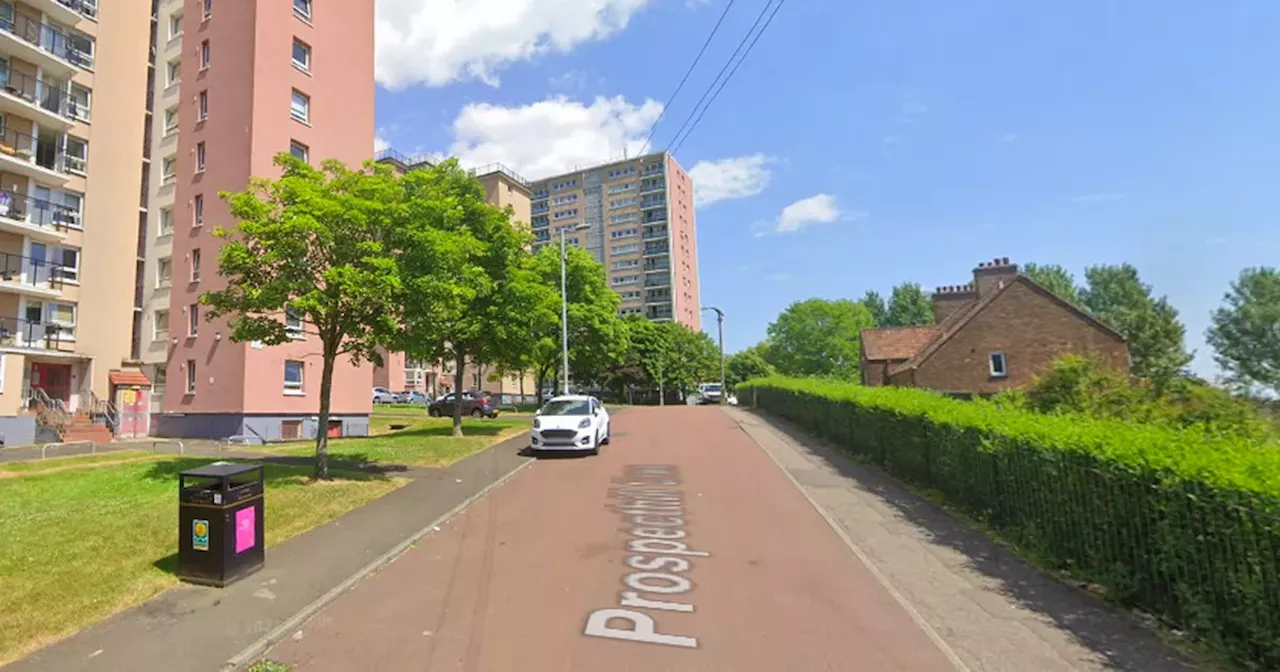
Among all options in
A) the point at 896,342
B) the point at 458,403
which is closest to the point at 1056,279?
the point at 896,342

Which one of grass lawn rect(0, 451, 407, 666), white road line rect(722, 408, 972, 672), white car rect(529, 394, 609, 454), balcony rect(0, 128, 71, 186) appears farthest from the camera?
balcony rect(0, 128, 71, 186)

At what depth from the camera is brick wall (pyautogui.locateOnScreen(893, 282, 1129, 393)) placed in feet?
90.4

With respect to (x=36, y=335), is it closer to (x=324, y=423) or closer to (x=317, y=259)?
(x=324, y=423)

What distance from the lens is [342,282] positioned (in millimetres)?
10516

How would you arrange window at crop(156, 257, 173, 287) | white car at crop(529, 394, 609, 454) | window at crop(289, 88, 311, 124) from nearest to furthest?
1. white car at crop(529, 394, 609, 454)
2. window at crop(289, 88, 311, 124)
3. window at crop(156, 257, 173, 287)

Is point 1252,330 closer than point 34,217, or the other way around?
point 34,217

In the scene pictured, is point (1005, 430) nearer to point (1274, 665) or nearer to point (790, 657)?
point (1274, 665)

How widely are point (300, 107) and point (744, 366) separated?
60123 millimetres

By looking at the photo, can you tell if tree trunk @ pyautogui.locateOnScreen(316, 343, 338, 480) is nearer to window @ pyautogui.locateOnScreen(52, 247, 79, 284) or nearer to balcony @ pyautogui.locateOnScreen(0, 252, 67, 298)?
balcony @ pyautogui.locateOnScreen(0, 252, 67, 298)

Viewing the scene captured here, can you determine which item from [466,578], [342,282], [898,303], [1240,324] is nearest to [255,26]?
[342,282]

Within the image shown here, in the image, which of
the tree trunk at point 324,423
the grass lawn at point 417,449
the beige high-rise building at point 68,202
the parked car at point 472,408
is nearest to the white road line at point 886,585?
the grass lawn at point 417,449

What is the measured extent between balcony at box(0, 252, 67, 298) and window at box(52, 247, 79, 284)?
0.09 m

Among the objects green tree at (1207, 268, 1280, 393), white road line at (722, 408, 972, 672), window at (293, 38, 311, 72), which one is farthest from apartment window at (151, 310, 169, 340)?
green tree at (1207, 268, 1280, 393)

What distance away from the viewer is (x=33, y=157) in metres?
24.7
